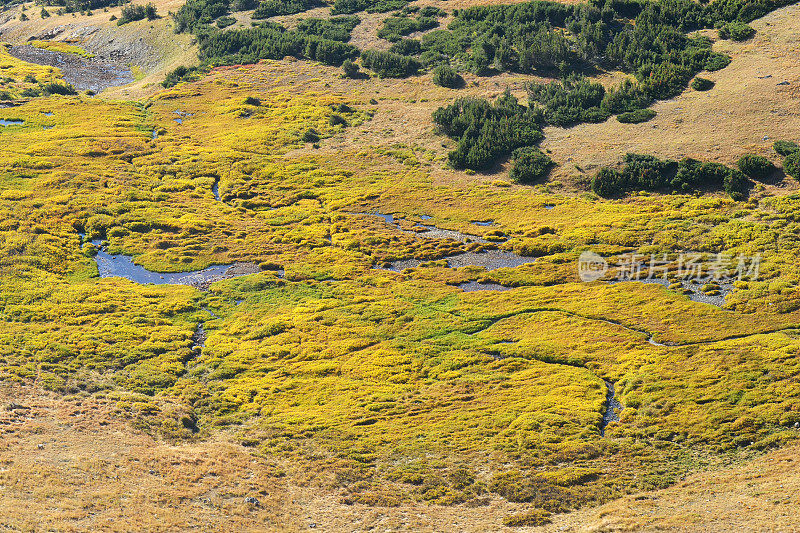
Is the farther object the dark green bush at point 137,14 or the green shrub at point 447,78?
the dark green bush at point 137,14

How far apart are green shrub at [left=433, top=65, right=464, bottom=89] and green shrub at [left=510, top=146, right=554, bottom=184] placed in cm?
2314

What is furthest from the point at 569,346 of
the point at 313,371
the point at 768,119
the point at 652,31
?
the point at 652,31

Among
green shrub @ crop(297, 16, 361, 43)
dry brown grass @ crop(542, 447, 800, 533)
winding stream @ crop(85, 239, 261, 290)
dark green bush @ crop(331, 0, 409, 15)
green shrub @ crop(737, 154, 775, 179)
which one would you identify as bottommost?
winding stream @ crop(85, 239, 261, 290)

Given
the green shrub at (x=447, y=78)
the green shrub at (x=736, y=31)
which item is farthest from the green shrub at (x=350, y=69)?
the green shrub at (x=736, y=31)

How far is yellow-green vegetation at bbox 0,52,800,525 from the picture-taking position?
3709 cm

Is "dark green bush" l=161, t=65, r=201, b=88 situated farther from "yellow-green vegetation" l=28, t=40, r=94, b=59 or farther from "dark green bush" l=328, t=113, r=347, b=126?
"dark green bush" l=328, t=113, r=347, b=126

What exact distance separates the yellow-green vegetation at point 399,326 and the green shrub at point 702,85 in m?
20.4

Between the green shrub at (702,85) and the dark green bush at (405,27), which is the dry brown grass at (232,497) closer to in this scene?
the green shrub at (702,85)

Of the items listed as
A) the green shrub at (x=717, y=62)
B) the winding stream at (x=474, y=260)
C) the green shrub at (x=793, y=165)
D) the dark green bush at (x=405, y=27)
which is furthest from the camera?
the dark green bush at (x=405, y=27)

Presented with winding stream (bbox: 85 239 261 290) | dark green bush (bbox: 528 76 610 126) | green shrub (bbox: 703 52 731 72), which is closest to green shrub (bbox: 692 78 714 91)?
green shrub (bbox: 703 52 731 72)

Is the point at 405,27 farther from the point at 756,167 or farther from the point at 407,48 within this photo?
the point at 756,167

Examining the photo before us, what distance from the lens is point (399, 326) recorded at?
5022 cm

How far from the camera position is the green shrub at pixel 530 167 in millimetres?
68125

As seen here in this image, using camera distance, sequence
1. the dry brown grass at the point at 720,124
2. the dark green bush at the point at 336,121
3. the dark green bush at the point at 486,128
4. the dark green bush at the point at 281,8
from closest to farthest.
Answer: the dry brown grass at the point at 720,124, the dark green bush at the point at 486,128, the dark green bush at the point at 336,121, the dark green bush at the point at 281,8
